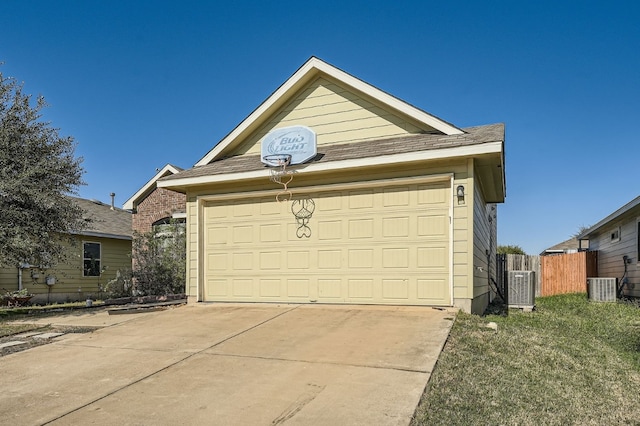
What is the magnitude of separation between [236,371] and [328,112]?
6.31m

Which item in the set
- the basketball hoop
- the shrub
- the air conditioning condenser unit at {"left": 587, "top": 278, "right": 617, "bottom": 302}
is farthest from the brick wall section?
the air conditioning condenser unit at {"left": 587, "top": 278, "right": 617, "bottom": 302}

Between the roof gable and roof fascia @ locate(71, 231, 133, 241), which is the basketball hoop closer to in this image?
the roof gable

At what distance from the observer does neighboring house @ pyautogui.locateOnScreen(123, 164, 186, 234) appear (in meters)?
16.5

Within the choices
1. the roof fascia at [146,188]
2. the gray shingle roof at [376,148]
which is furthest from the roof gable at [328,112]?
the roof fascia at [146,188]

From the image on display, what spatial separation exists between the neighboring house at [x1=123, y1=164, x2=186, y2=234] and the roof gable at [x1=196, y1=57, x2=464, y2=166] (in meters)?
6.85

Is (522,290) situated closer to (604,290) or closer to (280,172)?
(604,290)

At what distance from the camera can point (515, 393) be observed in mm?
4027

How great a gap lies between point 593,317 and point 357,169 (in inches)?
245

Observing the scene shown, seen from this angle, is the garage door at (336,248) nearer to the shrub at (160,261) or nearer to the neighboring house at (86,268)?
the shrub at (160,261)

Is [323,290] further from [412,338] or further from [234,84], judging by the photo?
[234,84]

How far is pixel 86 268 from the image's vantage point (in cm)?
1869

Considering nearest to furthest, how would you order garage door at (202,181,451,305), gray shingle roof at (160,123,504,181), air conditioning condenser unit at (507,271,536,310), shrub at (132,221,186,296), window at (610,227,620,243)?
gray shingle roof at (160,123,504,181) < garage door at (202,181,451,305) < air conditioning condenser unit at (507,271,536,310) < shrub at (132,221,186,296) < window at (610,227,620,243)

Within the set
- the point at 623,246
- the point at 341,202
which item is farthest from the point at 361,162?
the point at 623,246

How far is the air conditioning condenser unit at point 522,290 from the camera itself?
1076 cm
